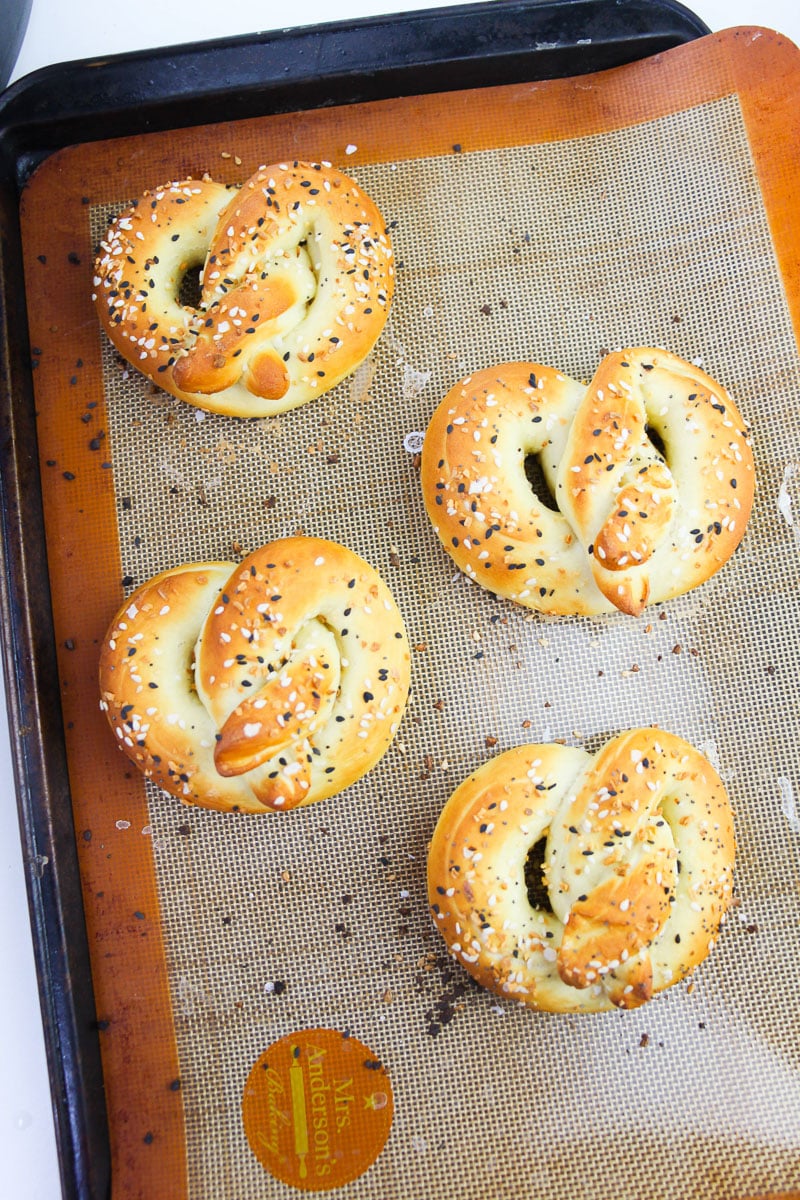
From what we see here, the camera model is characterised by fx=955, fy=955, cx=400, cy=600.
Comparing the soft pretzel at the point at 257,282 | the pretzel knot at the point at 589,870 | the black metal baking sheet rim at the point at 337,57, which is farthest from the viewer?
the black metal baking sheet rim at the point at 337,57

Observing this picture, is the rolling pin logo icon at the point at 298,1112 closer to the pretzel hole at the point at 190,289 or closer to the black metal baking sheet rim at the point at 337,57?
the pretzel hole at the point at 190,289

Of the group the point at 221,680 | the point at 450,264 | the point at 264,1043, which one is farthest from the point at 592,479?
the point at 264,1043

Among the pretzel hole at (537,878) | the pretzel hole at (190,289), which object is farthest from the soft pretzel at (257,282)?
the pretzel hole at (537,878)

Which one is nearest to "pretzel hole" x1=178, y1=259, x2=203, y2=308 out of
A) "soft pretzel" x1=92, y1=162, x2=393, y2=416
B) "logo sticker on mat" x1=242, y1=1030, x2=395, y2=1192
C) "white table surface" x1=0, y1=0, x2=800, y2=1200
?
"soft pretzel" x1=92, y1=162, x2=393, y2=416

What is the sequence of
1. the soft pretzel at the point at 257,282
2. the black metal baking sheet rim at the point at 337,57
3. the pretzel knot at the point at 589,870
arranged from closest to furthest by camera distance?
the pretzel knot at the point at 589,870, the soft pretzel at the point at 257,282, the black metal baking sheet rim at the point at 337,57

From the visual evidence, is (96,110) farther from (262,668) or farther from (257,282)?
(262,668)

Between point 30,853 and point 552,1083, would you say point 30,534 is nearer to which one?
point 30,853
